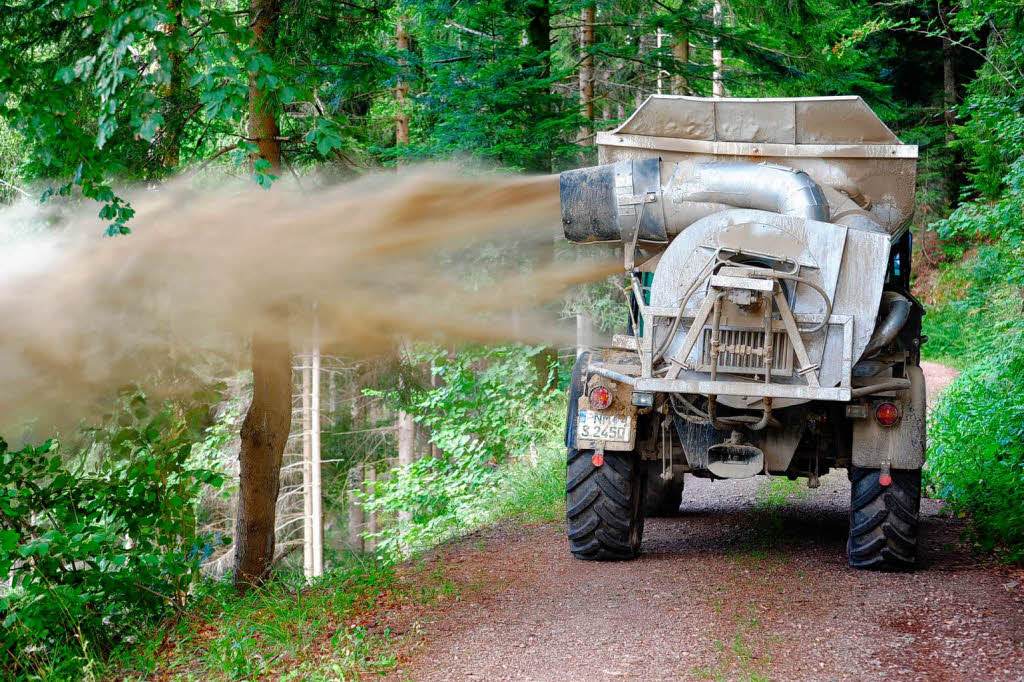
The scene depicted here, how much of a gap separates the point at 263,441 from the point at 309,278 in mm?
1724

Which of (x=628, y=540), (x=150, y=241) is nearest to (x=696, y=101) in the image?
(x=628, y=540)

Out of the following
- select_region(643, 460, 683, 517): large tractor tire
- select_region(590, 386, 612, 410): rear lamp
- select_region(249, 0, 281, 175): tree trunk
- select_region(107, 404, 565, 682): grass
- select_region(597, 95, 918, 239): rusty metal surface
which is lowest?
Result: select_region(643, 460, 683, 517): large tractor tire

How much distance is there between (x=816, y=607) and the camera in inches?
229

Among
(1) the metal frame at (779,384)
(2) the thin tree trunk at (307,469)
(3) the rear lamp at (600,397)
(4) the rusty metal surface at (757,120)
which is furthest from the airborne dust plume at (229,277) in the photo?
(2) the thin tree trunk at (307,469)

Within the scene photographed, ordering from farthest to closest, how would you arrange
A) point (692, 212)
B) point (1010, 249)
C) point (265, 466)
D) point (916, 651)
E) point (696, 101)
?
point (1010, 249)
point (265, 466)
point (696, 101)
point (692, 212)
point (916, 651)

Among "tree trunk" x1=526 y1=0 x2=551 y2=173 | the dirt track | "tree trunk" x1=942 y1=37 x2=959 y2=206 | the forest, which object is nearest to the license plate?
the dirt track

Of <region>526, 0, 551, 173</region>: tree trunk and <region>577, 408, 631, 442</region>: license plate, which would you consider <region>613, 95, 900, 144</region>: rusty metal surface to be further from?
<region>526, 0, 551, 173</region>: tree trunk

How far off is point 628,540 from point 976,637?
2.42 m

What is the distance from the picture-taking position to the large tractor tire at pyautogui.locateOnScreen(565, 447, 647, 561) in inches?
267

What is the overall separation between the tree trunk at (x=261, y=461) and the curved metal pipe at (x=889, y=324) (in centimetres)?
492

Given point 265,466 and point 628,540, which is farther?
point 265,466

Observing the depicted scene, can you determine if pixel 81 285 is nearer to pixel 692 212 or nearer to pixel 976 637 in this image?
pixel 692 212

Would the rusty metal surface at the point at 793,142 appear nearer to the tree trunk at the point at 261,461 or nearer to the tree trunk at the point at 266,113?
the tree trunk at the point at 266,113

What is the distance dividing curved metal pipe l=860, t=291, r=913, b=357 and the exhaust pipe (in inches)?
36.4
